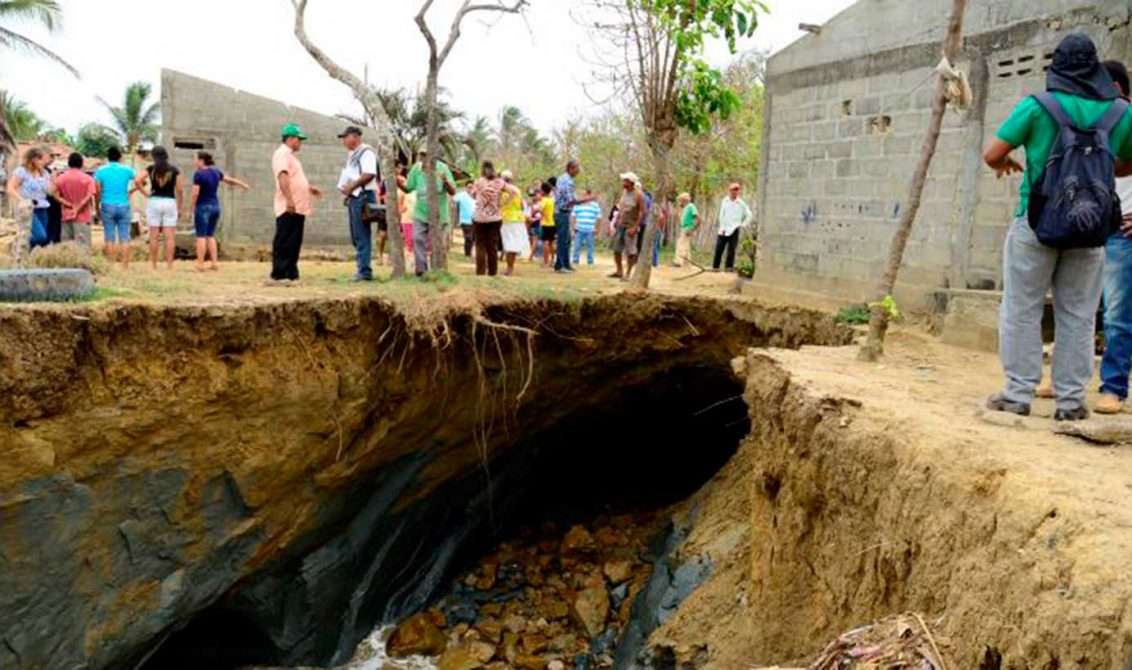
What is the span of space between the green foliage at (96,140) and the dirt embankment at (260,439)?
1183 inches

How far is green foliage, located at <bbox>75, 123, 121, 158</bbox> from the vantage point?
33.3 m

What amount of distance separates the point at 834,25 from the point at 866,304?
2866 mm

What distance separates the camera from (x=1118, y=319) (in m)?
4.50

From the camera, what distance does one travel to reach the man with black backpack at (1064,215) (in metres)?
3.76

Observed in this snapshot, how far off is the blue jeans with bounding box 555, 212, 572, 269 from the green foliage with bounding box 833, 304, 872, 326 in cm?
471

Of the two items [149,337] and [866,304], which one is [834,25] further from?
[149,337]

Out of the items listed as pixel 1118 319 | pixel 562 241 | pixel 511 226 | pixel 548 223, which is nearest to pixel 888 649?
pixel 1118 319

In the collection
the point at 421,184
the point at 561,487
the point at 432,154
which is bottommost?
the point at 561,487

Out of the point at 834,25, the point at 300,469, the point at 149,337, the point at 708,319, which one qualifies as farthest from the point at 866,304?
the point at 149,337

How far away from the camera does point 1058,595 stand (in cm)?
244

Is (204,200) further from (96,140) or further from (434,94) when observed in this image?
(96,140)

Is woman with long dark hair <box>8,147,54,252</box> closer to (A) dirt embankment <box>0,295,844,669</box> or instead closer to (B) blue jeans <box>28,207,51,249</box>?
(B) blue jeans <box>28,207,51,249</box>

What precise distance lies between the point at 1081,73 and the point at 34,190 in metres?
8.77

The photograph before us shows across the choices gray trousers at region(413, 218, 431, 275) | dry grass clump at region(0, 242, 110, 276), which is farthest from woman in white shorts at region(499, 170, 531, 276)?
dry grass clump at region(0, 242, 110, 276)
